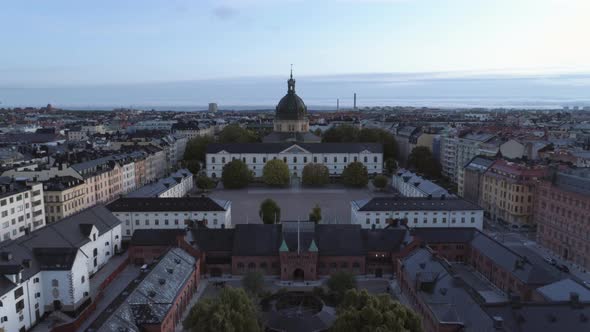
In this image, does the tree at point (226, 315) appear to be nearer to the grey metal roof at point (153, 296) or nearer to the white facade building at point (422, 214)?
the grey metal roof at point (153, 296)

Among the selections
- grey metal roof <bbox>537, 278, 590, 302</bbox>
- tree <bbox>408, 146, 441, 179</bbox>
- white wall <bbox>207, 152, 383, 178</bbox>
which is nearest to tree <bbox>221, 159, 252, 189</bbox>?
white wall <bbox>207, 152, 383, 178</bbox>

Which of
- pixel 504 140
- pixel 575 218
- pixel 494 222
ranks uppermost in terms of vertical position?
pixel 504 140

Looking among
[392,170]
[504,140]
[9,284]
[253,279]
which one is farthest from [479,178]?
[9,284]

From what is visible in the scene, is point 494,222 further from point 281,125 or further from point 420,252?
point 281,125

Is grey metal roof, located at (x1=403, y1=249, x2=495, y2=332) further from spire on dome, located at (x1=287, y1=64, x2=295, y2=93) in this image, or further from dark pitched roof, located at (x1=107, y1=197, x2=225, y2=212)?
spire on dome, located at (x1=287, y1=64, x2=295, y2=93)

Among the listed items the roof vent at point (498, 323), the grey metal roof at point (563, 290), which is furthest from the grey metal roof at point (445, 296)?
the grey metal roof at point (563, 290)

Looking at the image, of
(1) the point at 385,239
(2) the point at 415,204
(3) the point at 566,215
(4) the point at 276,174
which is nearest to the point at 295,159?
(4) the point at 276,174

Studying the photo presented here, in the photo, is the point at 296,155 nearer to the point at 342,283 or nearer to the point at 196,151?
the point at 196,151
